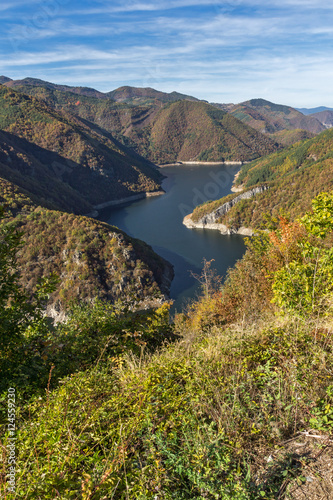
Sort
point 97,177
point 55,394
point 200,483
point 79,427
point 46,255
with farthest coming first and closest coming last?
point 97,177 → point 46,255 → point 55,394 → point 79,427 → point 200,483

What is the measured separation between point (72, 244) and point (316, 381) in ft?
202

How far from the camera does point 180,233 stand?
90750mm

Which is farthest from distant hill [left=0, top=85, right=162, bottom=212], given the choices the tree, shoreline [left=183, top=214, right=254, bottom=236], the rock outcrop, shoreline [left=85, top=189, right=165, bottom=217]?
the tree

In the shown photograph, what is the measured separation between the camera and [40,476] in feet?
7.96

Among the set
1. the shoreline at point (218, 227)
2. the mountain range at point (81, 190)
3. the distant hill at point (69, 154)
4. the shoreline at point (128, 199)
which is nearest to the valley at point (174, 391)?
the mountain range at point (81, 190)

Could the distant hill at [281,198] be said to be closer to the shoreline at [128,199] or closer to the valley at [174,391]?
the shoreline at [128,199]

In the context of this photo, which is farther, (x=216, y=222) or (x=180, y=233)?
(x=216, y=222)

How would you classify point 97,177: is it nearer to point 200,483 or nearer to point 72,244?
point 72,244

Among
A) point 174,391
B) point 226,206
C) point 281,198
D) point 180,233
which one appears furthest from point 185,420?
point 281,198

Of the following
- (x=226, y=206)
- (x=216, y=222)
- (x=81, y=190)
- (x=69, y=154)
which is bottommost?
(x=216, y=222)

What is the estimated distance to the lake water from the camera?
210ft

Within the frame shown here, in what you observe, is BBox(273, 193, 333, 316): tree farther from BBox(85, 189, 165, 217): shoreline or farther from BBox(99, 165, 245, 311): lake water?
BBox(85, 189, 165, 217): shoreline

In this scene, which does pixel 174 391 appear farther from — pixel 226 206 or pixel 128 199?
pixel 128 199

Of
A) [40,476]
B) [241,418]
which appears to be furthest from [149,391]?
[40,476]
